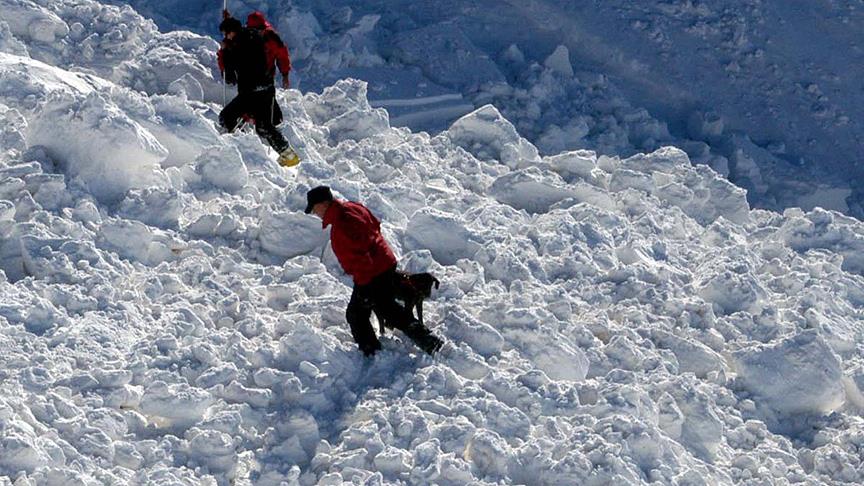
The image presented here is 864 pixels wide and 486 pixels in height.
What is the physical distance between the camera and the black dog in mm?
7473

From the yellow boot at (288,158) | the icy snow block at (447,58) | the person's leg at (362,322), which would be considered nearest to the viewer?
the person's leg at (362,322)

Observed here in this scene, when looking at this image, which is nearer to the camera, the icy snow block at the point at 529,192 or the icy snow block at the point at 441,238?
the icy snow block at the point at 441,238

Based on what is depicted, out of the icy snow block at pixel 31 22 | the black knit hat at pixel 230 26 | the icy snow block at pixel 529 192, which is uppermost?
the black knit hat at pixel 230 26

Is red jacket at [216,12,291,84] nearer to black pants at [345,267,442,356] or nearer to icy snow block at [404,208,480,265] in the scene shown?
icy snow block at [404,208,480,265]

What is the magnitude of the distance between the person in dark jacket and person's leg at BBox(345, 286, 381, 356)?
104 inches

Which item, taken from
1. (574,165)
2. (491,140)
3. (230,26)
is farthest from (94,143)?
(574,165)

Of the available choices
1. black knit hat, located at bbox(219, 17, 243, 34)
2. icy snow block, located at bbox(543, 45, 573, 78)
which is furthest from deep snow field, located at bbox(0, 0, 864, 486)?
icy snow block, located at bbox(543, 45, 573, 78)

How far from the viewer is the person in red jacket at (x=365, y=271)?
24.1ft

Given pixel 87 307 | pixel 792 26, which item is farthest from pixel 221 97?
pixel 792 26

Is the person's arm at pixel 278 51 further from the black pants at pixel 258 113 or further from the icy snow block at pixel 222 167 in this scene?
the icy snow block at pixel 222 167

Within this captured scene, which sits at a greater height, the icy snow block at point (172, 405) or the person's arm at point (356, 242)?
the person's arm at point (356, 242)

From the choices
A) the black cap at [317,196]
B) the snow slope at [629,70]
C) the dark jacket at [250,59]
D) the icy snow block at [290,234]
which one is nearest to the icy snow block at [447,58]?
the snow slope at [629,70]

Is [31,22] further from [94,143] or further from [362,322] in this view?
[362,322]

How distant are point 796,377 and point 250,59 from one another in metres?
4.73
